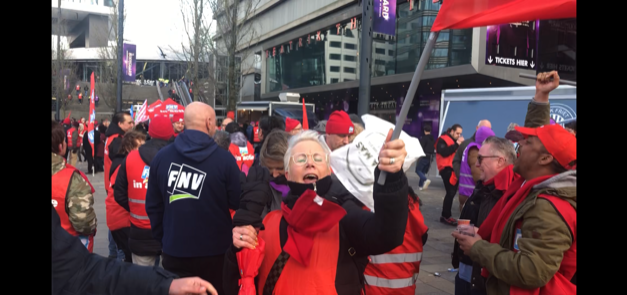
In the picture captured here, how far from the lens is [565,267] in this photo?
238cm

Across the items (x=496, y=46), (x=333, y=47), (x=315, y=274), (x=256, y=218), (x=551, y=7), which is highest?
(x=333, y=47)

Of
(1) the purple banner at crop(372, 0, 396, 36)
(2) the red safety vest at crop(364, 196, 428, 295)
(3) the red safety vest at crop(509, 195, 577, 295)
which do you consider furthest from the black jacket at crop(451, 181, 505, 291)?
(1) the purple banner at crop(372, 0, 396, 36)

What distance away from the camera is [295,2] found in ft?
117

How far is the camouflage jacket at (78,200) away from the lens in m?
3.66

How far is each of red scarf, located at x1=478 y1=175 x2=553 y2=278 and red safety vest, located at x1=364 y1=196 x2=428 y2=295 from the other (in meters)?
0.61

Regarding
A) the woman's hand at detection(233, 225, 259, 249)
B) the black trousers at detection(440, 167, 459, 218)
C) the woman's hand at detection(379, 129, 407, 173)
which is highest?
the woman's hand at detection(379, 129, 407, 173)

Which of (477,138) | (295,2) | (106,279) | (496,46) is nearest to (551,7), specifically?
(106,279)

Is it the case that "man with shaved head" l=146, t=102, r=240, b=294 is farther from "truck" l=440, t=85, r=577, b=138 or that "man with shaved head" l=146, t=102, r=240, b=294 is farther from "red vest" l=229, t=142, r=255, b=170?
"truck" l=440, t=85, r=577, b=138

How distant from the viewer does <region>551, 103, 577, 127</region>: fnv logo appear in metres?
10.5

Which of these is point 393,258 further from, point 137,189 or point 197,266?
point 137,189

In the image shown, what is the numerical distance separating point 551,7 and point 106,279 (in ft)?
7.53

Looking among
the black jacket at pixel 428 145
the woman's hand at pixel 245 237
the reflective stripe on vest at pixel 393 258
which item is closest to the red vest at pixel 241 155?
the reflective stripe on vest at pixel 393 258

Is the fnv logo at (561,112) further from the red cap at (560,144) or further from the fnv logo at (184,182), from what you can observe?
the fnv logo at (184,182)

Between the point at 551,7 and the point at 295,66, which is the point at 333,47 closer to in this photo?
the point at 295,66
